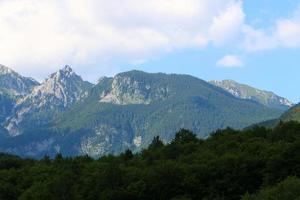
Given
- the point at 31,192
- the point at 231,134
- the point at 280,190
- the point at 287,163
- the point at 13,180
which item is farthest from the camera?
the point at 231,134

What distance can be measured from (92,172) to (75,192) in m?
16.5

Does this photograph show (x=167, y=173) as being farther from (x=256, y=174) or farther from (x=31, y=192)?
(x=31, y=192)

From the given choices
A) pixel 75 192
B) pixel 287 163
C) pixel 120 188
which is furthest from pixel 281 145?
pixel 75 192

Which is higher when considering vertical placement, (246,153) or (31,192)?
(246,153)

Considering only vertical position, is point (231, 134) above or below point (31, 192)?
above

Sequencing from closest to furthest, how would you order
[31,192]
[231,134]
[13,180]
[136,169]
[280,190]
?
[280,190] < [31,192] < [136,169] < [13,180] < [231,134]

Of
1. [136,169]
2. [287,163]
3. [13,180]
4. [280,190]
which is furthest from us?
[13,180]

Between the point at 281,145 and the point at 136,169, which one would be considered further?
the point at 136,169

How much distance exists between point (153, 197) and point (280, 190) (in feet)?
97.2

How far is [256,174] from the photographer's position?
10925 cm

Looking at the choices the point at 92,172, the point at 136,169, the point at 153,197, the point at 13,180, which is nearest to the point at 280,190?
the point at 153,197

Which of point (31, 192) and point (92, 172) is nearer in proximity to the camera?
point (31, 192)

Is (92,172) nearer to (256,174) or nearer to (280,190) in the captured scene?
(256,174)

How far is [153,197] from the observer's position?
110 metres
